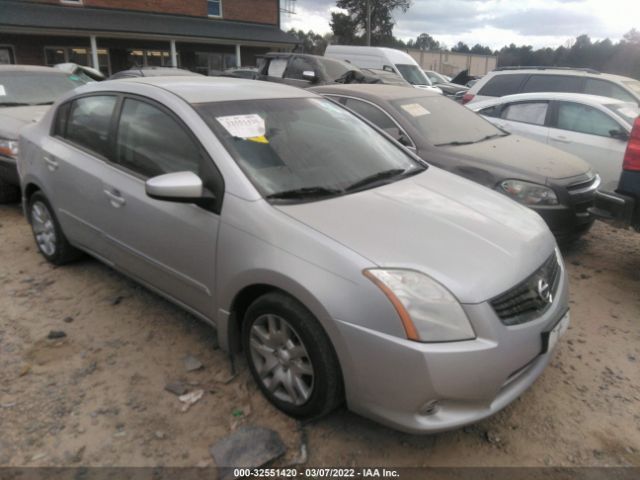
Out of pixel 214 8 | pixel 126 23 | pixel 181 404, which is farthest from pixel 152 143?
pixel 214 8

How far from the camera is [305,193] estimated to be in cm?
268

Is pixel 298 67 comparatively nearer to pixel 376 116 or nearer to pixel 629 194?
pixel 376 116

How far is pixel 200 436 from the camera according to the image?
2.50m

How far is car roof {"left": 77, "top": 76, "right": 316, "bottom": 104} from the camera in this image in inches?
121

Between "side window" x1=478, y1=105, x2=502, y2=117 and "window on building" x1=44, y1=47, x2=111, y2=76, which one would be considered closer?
"side window" x1=478, y1=105, x2=502, y2=117

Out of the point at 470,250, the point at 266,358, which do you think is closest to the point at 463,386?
the point at 470,250

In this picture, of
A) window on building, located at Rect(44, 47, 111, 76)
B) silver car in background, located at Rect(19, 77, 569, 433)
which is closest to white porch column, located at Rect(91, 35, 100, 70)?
window on building, located at Rect(44, 47, 111, 76)

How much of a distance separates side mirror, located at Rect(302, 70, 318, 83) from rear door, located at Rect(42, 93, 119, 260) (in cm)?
682

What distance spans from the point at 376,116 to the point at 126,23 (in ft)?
64.8

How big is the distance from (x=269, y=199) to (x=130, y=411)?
4.39ft

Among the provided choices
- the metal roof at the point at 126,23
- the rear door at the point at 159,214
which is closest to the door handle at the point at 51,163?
the rear door at the point at 159,214

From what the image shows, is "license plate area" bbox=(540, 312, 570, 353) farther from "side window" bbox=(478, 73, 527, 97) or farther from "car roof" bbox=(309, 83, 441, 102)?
"side window" bbox=(478, 73, 527, 97)

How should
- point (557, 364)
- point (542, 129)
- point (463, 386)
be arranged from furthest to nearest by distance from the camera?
point (542, 129)
point (557, 364)
point (463, 386)

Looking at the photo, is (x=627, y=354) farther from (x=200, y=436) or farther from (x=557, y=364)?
(x=200, y=436)
